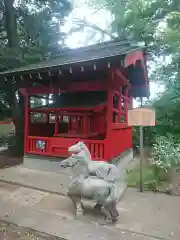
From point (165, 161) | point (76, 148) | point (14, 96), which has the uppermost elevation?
point (14, 96)

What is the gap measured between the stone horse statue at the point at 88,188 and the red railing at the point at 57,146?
2587 mm

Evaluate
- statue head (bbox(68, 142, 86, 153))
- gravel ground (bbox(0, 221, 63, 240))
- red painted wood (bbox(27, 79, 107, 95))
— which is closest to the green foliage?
red painted wood (bbox(27, 79, 107, 95))

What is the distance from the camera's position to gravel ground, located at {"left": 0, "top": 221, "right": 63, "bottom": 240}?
291 cm

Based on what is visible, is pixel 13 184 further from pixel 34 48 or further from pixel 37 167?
pixel 34 48

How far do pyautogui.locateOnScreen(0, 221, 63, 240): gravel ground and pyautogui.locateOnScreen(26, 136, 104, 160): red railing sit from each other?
10.5 ft

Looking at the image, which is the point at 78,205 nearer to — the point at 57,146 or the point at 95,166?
the point at 95,166

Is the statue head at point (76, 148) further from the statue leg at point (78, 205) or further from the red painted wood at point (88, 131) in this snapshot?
the red painted wood at point (88, 131)

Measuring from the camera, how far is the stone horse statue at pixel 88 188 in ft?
10.7

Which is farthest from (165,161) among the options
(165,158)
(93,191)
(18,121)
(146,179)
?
(18,121)

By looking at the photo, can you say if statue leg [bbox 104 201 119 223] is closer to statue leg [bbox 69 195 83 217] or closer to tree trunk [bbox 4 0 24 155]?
statue leg [bbox 69 195 83 217]

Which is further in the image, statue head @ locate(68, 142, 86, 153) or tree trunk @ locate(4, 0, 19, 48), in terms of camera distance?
tree trunk @ locate(4, 0, 19, 48)

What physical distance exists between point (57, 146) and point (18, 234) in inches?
145

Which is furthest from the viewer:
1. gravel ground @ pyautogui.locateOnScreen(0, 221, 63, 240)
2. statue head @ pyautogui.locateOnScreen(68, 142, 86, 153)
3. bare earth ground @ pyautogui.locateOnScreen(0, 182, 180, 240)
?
statue head @ pyautogui.locateOnScreen(68, 142, 86, 153)

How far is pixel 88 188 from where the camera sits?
133 inches
